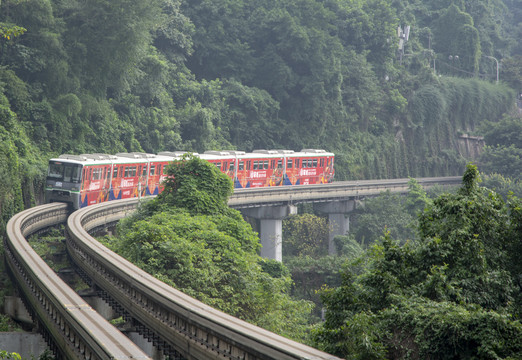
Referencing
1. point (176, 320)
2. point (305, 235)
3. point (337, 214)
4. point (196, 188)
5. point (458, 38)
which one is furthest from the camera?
point (458, 38)

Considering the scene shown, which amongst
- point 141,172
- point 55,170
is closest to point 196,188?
point 55,170

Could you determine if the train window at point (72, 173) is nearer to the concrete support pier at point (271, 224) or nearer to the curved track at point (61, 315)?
the curved track at point (61, 315)

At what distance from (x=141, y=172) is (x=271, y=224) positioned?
11.8m

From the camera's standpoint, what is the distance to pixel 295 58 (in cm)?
6875

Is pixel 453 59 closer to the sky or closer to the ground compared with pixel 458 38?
closer to the ground

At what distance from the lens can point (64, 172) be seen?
3675cm

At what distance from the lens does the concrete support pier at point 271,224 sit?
4916 centimetres

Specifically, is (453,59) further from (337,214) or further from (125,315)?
(125,315)

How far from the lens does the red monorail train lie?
36844mm

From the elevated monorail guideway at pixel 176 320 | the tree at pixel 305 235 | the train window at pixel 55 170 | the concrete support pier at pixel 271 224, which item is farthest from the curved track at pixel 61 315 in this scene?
the tree at pixel 305 235

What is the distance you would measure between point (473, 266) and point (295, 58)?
5414cm

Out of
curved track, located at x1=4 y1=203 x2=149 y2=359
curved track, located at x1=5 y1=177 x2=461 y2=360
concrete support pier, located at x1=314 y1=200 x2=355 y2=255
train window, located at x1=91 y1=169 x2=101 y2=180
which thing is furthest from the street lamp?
curved track, located at x1=4 y1=203 x2=149 y2=359

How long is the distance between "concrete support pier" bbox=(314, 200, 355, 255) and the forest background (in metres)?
1.63

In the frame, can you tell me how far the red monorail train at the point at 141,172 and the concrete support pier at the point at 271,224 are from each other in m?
2.00
